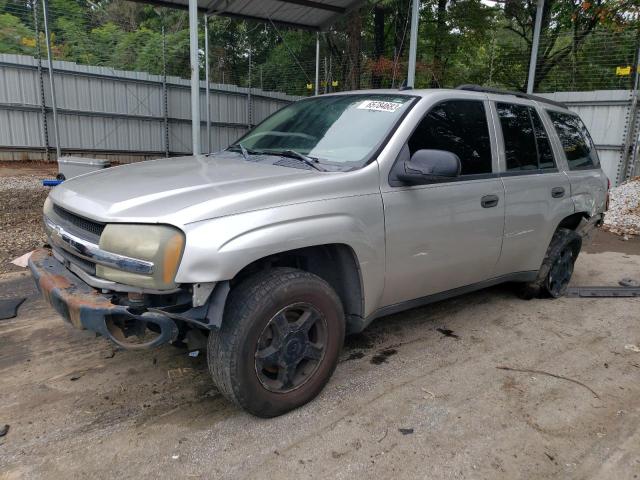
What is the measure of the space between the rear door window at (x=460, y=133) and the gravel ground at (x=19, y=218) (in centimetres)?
440

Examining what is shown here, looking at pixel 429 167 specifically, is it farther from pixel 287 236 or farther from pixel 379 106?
pixel 287 236

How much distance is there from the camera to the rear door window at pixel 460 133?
3.35 meters

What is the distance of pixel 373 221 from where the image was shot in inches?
116

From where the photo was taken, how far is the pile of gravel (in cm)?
866

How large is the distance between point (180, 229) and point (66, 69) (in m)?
13.6

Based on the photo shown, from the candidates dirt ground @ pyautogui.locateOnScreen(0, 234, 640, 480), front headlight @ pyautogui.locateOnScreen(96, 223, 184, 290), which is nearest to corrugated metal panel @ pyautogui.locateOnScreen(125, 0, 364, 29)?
dirt ground @ pyautogui.locateOnScreen(0, 234, 640, 480)

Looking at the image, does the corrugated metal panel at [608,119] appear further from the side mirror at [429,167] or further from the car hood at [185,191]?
the car hood at [185,191]

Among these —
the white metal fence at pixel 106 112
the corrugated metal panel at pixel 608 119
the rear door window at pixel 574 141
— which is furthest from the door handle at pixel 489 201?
the white metal fence at pixel 106 112

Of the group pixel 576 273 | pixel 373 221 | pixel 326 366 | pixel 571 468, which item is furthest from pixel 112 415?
pixel 576 273

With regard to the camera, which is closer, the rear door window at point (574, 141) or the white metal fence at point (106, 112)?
the rear door window at point (574, 141)

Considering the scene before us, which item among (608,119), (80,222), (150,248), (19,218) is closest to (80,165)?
(19,218)

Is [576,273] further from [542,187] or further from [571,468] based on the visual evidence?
[571,468]

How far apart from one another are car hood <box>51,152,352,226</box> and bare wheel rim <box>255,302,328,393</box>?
62cm

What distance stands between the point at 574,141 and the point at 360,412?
352 centimetres
